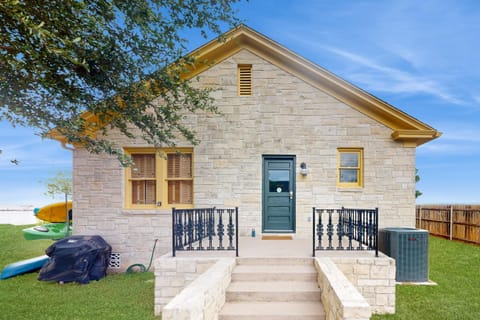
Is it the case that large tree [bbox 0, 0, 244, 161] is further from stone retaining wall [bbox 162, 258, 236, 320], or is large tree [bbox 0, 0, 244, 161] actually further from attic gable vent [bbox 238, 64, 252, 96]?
stone retaining wall [bbox 162, 258, 236, 320]

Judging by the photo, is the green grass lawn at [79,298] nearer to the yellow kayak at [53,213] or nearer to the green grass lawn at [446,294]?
the yellow kayak at [53,213]

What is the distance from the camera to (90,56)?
5.37m

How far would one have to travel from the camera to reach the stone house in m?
7.99

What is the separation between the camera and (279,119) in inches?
320

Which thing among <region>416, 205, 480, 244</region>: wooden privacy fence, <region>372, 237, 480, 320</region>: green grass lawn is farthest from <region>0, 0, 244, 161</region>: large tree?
<region>416, 205, 480, 244</region>: wooden privacy fence

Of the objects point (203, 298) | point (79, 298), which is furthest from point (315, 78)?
point (79, 298)

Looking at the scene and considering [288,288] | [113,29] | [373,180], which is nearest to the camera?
[288,288]

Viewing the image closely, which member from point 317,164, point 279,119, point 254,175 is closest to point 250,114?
point 279,119

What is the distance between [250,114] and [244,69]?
130cm

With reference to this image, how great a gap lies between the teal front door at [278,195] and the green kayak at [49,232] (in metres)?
7.06

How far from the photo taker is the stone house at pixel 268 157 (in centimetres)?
799

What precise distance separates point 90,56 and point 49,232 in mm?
8315

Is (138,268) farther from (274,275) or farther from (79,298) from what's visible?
(274,275)

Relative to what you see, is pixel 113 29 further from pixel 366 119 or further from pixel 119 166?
pixel 366 119
